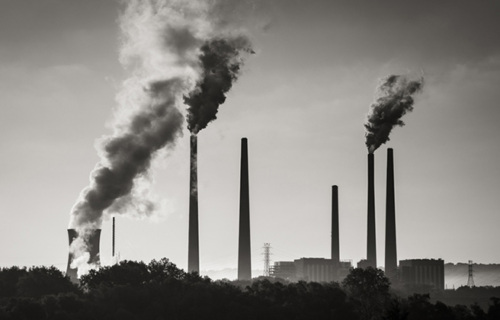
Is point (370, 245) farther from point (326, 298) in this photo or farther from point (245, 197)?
point (326, 298)

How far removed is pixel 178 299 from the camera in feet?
343

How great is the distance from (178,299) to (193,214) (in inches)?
1054

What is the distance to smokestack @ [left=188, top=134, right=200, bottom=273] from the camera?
130 metres

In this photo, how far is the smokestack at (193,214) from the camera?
426 feet

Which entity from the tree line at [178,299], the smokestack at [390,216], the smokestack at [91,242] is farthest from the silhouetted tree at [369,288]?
the smokestack at [91,242]

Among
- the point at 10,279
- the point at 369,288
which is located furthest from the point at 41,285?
the point at 369,288

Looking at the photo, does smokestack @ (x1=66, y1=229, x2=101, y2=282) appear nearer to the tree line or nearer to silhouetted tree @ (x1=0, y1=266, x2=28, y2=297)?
the tree line

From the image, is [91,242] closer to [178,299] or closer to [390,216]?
[178,299]

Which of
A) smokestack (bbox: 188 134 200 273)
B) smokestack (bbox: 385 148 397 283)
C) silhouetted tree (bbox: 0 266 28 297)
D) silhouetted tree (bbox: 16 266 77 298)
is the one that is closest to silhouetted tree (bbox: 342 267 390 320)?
smokestack (bbox: 188 134 200 273)

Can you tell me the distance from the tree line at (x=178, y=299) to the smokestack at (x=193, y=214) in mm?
3059

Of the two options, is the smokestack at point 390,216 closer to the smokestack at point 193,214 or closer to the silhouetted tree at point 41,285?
the smokestack at point 193,214

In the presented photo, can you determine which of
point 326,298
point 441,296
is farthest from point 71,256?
point 441,296

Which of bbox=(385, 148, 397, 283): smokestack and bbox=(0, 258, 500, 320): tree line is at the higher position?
bbox=(385, 148, 397, 283): smokestack

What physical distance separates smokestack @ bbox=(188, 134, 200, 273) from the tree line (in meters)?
3.06
